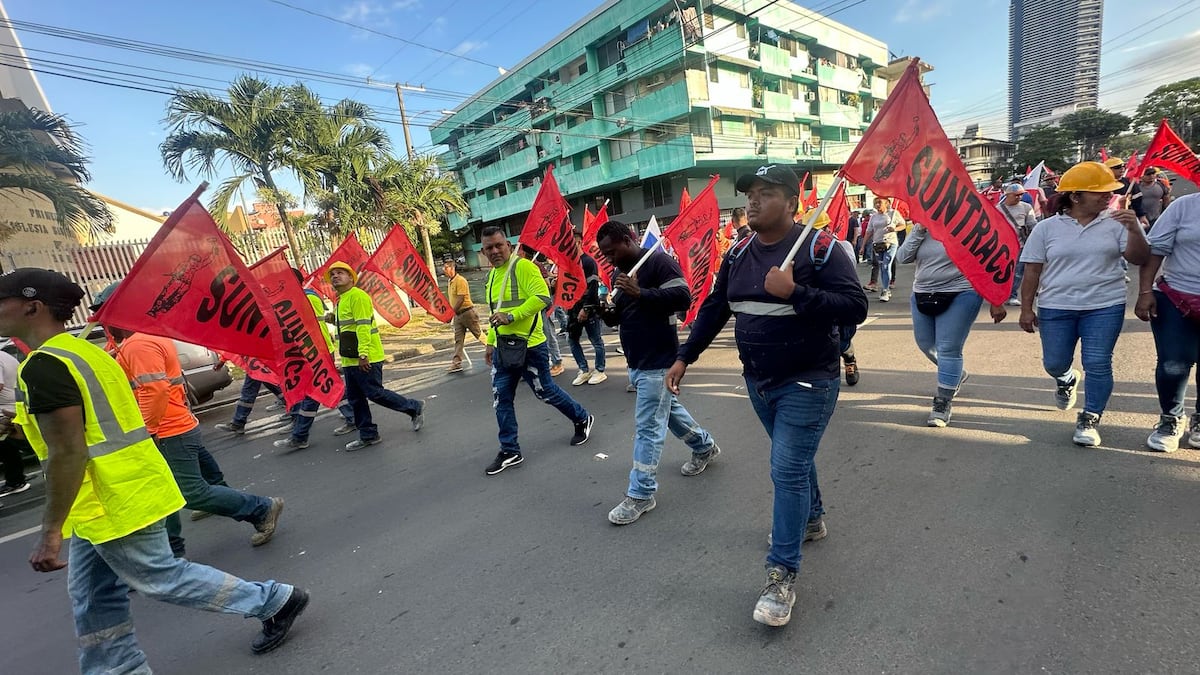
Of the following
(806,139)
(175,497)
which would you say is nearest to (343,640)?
(175,497)

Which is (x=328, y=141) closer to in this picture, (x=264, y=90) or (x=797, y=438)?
(x=264, y=90)

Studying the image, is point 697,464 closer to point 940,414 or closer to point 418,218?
point 940,414

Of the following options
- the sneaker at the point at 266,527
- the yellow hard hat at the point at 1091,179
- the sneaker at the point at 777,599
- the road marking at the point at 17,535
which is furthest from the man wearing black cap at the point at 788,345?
the road marking at the point at 17,535

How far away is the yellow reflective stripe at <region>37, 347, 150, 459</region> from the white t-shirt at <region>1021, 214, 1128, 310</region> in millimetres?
5103

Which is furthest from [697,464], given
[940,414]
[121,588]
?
[121,588]

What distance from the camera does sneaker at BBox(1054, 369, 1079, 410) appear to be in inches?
153

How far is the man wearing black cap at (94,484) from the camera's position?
6.52ft

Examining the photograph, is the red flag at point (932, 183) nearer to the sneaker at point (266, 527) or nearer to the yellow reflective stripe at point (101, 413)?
the yellow reflective stripe at point (101, 413)

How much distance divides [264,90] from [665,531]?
13.3 metres

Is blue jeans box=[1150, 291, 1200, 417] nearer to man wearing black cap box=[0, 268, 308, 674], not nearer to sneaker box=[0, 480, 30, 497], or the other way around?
man wearing black cap box=[0, 268, 308, 674]

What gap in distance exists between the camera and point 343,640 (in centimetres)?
256

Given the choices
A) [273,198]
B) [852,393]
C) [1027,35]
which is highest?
[1027,35]

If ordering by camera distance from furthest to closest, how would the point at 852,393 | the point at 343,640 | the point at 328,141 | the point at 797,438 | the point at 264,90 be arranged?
1. the point at 328,141
2. the point at 264,90
3. the point at 852,393
4. the point at 343,640
5. the point at 797,438

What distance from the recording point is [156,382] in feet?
10.4
